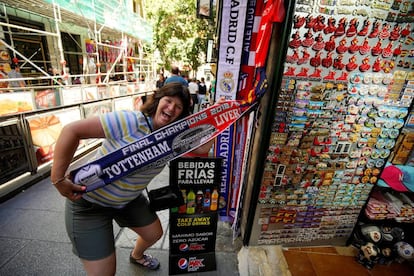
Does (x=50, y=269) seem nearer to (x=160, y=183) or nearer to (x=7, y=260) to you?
(x=7, y=260)

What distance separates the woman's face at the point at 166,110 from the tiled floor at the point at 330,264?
228cm

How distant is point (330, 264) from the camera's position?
8.05 ft

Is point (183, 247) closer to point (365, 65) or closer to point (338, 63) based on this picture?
point (338, 63)

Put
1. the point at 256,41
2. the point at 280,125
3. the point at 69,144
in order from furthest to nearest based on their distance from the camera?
the point at 256,41, the point at 280,125, the point at 69,144

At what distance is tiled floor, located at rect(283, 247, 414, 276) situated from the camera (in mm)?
2367

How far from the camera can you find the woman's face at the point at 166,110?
5.00 feet

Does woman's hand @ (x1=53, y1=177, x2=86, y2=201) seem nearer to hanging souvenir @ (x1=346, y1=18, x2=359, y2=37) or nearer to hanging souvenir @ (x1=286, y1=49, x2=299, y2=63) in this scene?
hanging souvenir @ (x1=286, y1=49, x2=299, y2=63)

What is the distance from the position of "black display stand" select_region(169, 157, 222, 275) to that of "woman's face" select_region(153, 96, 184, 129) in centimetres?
45

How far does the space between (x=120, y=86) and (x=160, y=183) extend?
16.1 feet

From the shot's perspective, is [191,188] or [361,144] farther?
[361,144]

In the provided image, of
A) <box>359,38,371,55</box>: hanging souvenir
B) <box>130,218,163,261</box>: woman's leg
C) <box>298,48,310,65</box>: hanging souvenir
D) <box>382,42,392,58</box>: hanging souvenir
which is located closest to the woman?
<box>130,218,163,261</box>: woman's leg

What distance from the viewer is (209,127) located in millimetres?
1799

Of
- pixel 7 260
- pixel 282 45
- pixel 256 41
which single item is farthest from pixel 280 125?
pixel 7 260

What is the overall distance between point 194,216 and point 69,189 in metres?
1.20
